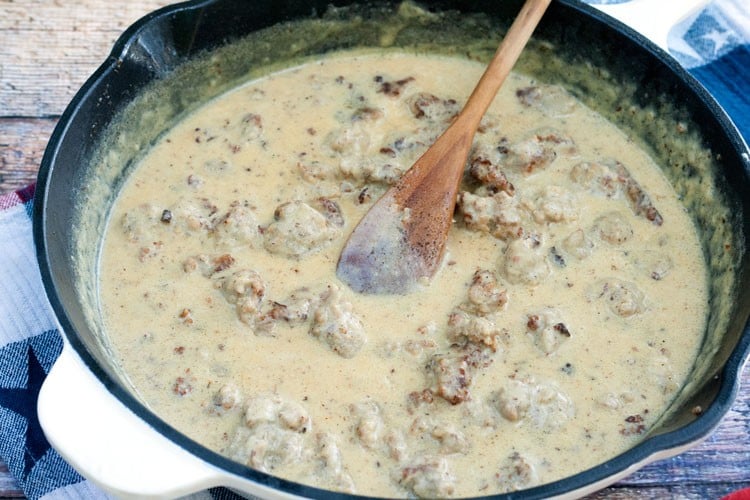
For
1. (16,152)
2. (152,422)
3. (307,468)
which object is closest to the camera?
(152,422)

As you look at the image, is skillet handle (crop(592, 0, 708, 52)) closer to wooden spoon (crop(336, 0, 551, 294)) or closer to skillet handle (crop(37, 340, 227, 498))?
wooden spoon (crop(336, 0, 551, 294))

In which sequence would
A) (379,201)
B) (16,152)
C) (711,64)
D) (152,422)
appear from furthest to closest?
(711,64)
(16,152)
(379,201)
(152,422)

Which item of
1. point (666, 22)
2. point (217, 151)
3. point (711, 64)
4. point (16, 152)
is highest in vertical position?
point (666, 22)

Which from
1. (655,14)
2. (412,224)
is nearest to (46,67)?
(412,224)

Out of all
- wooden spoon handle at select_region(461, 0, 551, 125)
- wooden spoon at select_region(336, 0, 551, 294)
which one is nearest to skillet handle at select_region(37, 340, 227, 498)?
wooden spoon at select_region(336, 0, 551, 294)

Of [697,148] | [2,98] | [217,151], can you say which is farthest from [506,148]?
[2,98]

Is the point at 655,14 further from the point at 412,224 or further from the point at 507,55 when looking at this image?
the point at 412,224

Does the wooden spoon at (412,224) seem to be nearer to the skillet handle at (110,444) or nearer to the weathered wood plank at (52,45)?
the skillet handle at (110,444)

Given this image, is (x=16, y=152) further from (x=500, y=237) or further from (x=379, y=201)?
(x=500, y=237)
